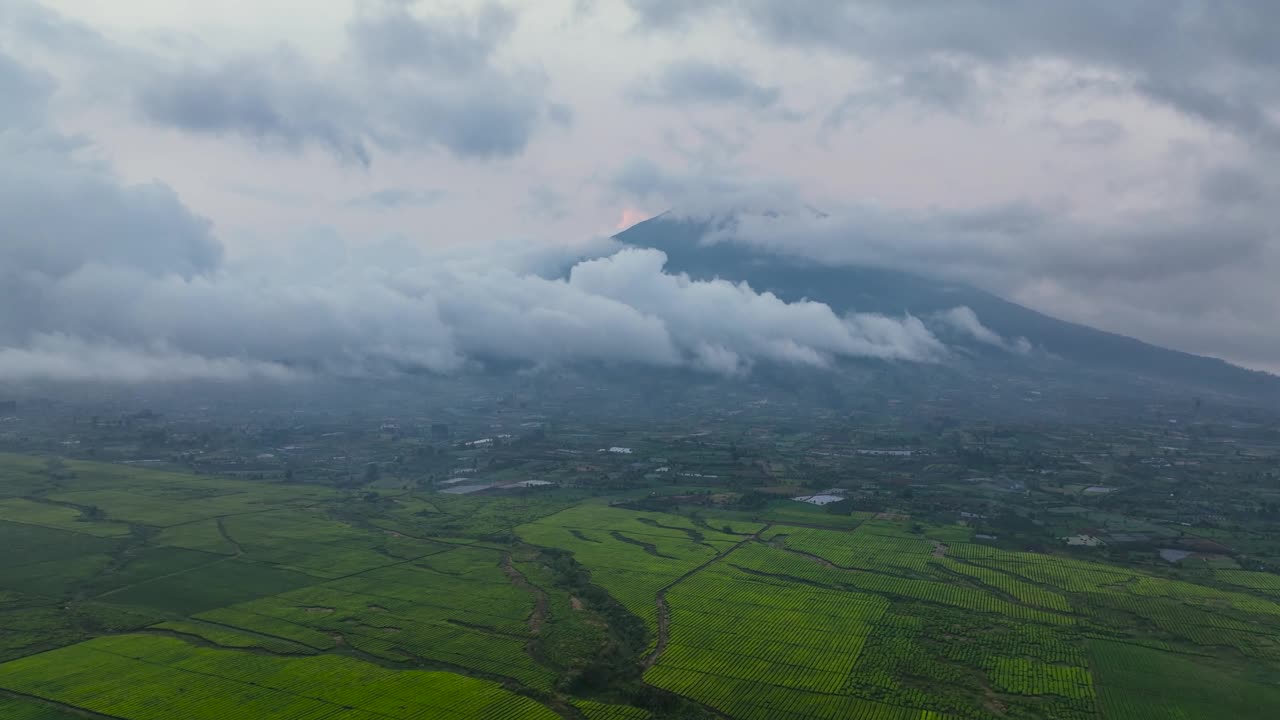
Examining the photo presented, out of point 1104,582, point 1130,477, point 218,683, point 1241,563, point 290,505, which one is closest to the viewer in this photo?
point 218,683

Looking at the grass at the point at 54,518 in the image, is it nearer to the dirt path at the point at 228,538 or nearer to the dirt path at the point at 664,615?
the dirt path at the point at 228,538

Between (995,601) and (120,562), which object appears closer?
(995,601)

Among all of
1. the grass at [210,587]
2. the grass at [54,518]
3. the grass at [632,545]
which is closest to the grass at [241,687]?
the grass at [210,587]

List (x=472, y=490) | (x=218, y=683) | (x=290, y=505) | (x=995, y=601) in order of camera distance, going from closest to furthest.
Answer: (x=218, y=683), (x=995, y=601), (x=290, y=505), (x=472, y=490)

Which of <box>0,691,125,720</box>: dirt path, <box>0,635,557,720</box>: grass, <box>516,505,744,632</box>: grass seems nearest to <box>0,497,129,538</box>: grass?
<box>0,635,557,720</box>: grass

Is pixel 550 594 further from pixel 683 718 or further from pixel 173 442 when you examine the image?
pixel 173 442

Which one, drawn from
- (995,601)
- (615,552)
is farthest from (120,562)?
(995,601)

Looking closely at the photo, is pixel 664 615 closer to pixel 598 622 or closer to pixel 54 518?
pixel 598 622
